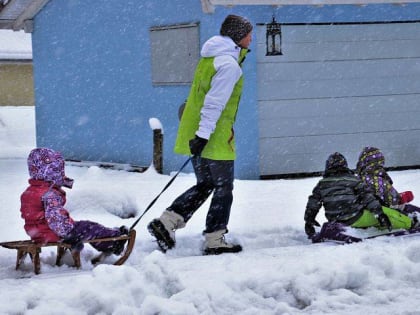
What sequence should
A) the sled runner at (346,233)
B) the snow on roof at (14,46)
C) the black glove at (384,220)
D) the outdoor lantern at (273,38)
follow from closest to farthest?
the sled runner at (346,233) < the black glove at (384,220) < the outdoor lantern at (273,38) < the snow on roof at (14,46)

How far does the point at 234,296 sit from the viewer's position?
5234mm

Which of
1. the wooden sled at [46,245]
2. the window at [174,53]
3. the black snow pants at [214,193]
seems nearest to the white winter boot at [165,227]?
the black snow pants at [214,193]

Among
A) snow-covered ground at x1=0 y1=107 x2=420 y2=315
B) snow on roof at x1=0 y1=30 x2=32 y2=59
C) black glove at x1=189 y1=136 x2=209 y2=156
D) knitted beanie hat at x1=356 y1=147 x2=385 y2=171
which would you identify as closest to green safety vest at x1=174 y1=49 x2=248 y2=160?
black glove at x1=189 y1=136 x2=209 y2=156

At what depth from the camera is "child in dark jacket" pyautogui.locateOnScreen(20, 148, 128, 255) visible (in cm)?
612

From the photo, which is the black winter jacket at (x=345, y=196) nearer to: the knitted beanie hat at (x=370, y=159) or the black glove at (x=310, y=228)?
the black glove at (x=310, y=228)

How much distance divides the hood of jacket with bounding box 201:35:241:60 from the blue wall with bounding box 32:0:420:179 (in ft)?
17.5

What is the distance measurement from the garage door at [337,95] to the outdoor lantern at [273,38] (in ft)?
0.38

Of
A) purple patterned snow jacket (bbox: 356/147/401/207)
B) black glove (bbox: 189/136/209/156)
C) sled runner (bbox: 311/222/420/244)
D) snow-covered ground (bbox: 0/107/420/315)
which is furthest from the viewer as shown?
purple patterned snow jacket (bbox: 356/147/401/207)

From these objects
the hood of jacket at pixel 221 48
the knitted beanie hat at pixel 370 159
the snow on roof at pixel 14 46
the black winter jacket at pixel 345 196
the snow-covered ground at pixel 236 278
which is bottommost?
the snow-covered ground at pixel 236 278

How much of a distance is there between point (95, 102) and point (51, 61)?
2.01m

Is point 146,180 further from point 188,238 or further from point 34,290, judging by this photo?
point 34,290

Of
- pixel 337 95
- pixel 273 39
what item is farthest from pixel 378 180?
pixel 337 95

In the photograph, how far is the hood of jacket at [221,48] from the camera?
6723 millimetres

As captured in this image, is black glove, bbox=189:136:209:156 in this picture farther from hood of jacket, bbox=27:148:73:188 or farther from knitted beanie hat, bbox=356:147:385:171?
knitted beanie hat, bbox=356:147:385:171
